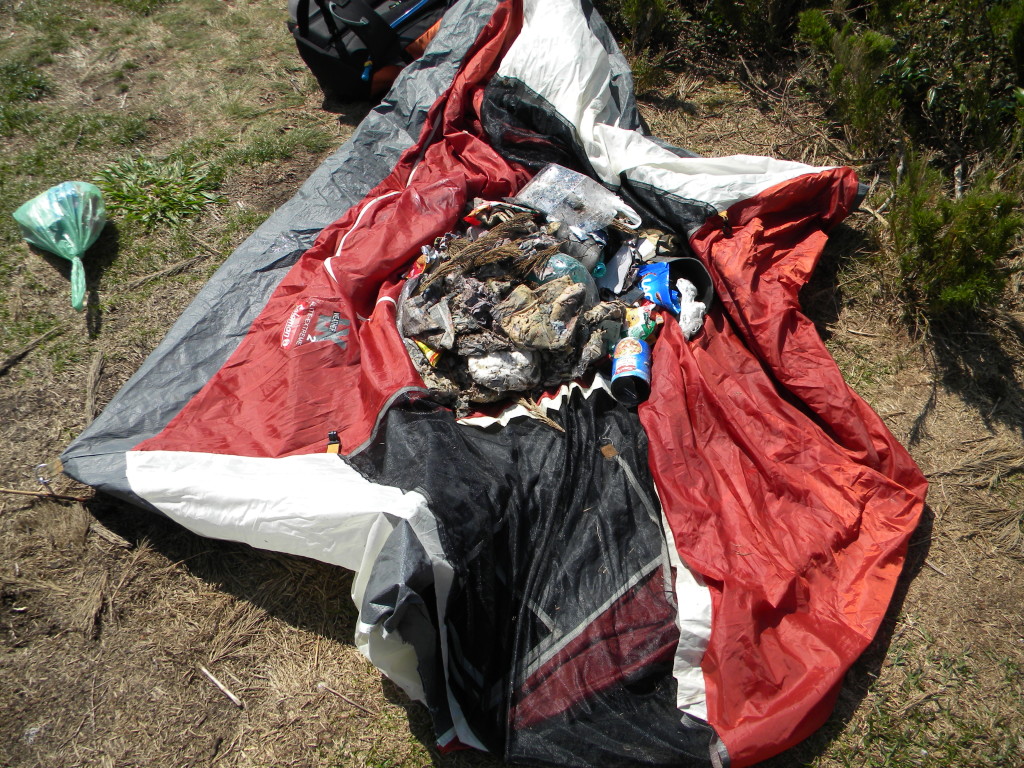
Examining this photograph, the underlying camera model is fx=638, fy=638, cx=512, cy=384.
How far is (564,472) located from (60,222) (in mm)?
2653

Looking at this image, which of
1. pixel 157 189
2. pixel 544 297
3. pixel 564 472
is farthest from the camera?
pixel 157 189

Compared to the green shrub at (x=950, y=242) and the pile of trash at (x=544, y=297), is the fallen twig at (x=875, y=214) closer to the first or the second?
the green shrub at (x=950, y=242)

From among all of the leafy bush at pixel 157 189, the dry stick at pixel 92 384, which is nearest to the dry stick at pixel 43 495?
the dry stick at pixel 92 384

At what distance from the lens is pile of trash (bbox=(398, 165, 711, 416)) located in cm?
231

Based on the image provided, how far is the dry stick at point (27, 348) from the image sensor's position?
2646 mm

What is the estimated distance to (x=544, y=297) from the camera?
2.38 m

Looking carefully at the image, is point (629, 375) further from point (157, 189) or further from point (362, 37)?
point (157, 189)

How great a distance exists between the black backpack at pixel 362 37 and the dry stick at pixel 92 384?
6.67ft

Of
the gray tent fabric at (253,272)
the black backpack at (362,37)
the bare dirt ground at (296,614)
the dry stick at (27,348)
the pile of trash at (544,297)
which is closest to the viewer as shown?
the bare dirt ground at (296,614)

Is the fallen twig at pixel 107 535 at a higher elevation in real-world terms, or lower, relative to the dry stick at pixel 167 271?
lower

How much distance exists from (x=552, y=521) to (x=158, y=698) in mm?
1320

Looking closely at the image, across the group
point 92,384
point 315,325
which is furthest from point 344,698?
point 92,384

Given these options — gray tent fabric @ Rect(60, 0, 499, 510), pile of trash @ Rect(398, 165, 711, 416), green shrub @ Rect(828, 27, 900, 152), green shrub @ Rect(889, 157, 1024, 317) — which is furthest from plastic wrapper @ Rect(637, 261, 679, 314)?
green shrub @ Rect(828, 27, 900, 152)

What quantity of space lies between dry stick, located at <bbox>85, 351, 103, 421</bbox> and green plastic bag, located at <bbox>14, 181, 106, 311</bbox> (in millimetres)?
573
